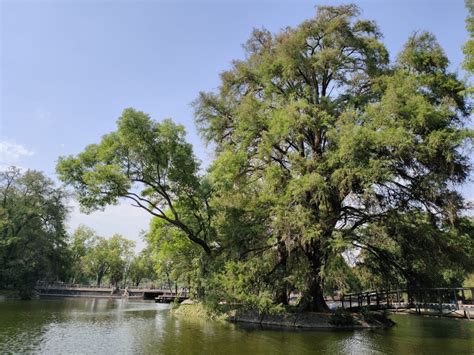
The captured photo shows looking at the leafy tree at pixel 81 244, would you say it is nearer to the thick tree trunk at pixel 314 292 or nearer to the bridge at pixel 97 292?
the bridge at pixel 97 292

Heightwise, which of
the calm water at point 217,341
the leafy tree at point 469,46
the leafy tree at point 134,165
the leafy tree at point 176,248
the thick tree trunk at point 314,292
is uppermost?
the leafy tree at point 469,46

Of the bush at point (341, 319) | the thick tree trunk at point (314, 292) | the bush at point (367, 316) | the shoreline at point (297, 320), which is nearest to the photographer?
the bush at point (341, 319)

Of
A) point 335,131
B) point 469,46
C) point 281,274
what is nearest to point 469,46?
point 469,46

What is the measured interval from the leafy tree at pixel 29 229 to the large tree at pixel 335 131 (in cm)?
3421

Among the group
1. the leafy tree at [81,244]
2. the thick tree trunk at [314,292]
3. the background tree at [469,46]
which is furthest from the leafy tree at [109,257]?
the background tree at [469,46]

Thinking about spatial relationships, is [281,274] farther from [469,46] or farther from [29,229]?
[29,229]

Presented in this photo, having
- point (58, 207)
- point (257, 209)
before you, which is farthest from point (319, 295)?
point (58, 207)

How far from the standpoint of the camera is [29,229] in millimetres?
48094

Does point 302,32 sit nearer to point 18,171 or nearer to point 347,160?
point 347,160

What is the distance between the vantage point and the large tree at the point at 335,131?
18062 mm

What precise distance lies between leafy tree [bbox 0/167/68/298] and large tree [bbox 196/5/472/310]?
34.2 metres

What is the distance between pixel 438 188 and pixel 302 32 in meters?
13.0

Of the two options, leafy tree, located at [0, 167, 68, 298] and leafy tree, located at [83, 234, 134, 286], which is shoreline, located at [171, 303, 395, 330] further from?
leafy tree, located at [83, 234, 134, 286]

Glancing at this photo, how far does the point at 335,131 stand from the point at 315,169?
100 inches
